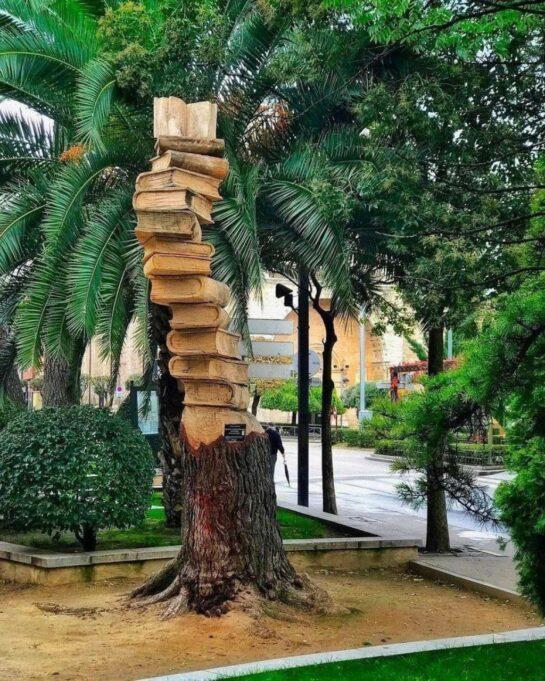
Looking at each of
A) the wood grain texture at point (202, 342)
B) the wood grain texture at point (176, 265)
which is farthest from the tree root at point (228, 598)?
the wood grain texture at point (176, 265)

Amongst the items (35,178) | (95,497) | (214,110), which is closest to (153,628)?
(95,497)

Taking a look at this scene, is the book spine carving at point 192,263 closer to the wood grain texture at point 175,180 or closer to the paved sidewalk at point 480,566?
the wood grain texture at point 175,180

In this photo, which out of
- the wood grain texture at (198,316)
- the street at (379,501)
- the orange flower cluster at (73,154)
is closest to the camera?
the wood grain texture at (198,316)

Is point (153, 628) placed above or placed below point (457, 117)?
below

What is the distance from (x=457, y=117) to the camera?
9.48m

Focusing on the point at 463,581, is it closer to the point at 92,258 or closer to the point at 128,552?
the point at 128,552

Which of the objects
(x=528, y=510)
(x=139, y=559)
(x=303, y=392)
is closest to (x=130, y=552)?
(x=139, y=559)

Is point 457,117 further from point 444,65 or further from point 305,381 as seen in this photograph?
point 305,381

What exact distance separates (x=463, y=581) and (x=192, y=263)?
4.68 metres

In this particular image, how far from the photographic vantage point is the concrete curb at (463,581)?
354 inches

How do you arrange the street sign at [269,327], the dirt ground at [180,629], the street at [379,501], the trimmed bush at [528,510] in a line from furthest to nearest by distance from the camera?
the street at [379,501]
the street sign at [269,327]
the dirt ground at [180,629]
the trimmed bush at [528,510]

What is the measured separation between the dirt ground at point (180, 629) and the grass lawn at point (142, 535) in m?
1.22

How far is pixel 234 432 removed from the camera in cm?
779

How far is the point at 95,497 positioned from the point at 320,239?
3591 mm
